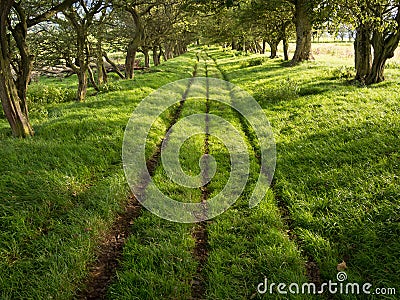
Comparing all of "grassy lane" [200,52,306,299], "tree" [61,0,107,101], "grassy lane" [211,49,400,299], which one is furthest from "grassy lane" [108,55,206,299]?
"tree" [61,0,107,101]

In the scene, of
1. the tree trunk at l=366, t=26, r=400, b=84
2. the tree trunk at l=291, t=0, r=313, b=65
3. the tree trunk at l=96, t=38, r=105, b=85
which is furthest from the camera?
the tree trunk at l=291, t=0, r=313, b=65

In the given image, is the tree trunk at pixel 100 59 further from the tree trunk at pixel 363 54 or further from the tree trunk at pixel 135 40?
the tree trunk at pixel 363 54

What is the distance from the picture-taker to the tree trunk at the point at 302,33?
20.9 metres

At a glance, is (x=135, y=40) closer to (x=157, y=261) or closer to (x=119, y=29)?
(x=119, y=29)

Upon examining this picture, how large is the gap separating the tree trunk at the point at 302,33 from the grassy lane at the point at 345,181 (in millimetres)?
13180

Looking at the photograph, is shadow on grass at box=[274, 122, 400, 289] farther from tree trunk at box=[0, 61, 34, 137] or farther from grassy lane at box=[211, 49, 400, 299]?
tree trunk at box=[0, 61, 34, 137]

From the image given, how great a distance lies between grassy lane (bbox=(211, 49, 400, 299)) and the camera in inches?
152

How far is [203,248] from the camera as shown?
4391 millimetres

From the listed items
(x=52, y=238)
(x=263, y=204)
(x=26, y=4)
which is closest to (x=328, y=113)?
(x=263, y=204)

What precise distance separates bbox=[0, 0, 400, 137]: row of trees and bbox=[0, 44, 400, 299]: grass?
2494 mm

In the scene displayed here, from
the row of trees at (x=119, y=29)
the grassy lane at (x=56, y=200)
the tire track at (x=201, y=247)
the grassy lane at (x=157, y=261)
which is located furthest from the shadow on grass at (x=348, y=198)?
the row of trees at (x=119, y=29)

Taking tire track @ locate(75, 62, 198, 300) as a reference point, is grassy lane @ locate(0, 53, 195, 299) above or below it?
above

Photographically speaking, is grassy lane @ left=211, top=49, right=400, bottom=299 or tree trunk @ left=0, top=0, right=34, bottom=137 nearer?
grassy lane @ left=211, top=49, right=400, bottom=299

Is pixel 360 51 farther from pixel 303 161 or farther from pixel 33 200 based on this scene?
pixel 33 200
